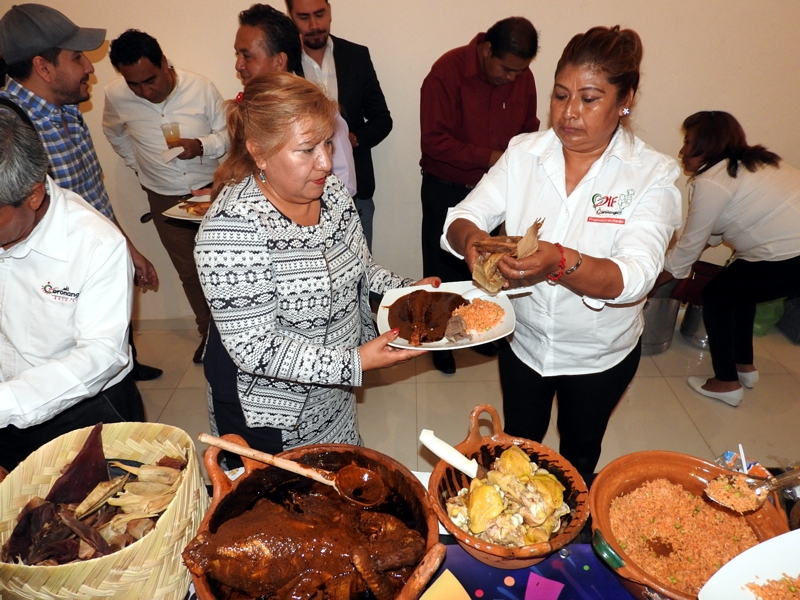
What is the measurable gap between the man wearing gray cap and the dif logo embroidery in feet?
4.42

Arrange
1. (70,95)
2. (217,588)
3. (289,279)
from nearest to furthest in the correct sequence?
(217,588), (289,279), (70,95)

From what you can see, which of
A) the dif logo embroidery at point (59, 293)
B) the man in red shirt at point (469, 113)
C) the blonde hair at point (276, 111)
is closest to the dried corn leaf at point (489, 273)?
the blonde hair at point (276, 111)

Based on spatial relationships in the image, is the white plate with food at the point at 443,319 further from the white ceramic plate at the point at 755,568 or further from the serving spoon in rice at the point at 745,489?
the white ceramic plate at the point at 755,568

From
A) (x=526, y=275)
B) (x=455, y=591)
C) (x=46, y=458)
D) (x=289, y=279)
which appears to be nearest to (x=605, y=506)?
(x=455, y=591)

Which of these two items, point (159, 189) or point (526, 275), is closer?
point (526, 275)

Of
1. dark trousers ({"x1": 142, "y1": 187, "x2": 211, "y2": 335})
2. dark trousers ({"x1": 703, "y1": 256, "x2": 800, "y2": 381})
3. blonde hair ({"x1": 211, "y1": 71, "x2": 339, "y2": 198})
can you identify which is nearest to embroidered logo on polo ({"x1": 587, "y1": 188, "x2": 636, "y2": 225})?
blonde hair ({"x1": 211, "y1": 71, "x2": 339, "y2": 198})

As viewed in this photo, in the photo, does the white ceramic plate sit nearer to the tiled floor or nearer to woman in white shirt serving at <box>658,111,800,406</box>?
the tiled floor

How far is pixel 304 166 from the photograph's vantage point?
4.78ft

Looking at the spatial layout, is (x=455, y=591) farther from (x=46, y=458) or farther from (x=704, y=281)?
(x=704, y=281)

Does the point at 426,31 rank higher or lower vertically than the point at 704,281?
A: higher

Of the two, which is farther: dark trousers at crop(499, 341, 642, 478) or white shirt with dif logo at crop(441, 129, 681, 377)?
dark trousers at crop(499, 341, 642, 478)

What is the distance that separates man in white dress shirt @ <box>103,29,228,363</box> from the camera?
313cm

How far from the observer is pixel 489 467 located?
4.37 feet

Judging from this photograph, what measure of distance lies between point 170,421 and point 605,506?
2730 mm
